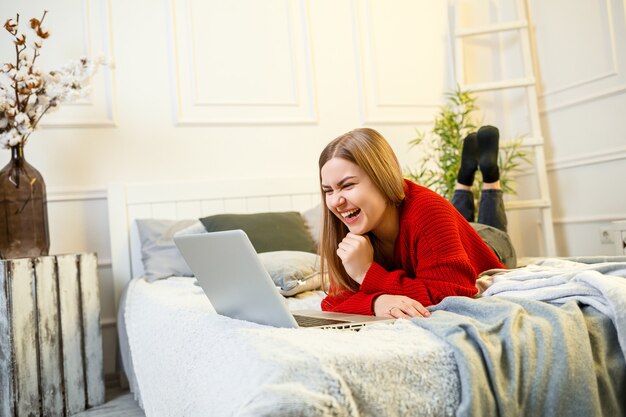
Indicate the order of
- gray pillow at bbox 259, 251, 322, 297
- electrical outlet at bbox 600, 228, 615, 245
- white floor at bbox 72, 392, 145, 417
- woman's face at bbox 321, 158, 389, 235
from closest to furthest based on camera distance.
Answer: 1. woman's face at bbox 321, 158, 389, 235
2. gray pillow at bbox 259, 251, 322, 297
3. white floor at bbox 72, 392, 145, 417
4. electrical outlet at bbox 600, 228, 615, 245

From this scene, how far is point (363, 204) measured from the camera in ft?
5.19

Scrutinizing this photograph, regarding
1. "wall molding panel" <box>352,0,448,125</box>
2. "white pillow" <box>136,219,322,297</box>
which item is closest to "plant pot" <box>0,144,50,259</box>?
"white pillow" <box>136,219,322,297</box>

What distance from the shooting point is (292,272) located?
2.21 m

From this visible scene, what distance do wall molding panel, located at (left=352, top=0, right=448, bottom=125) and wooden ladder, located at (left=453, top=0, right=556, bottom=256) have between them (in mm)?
147

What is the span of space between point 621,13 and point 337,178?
2.09 metres

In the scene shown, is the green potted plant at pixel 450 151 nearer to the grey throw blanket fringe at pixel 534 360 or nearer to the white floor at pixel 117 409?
the white floor at pixel 117 409

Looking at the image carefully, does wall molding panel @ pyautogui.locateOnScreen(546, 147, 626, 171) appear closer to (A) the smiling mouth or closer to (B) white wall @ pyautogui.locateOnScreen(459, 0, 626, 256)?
(B) white wall @ pyautogui.locateOnScreen(459, 0, 626, 256)

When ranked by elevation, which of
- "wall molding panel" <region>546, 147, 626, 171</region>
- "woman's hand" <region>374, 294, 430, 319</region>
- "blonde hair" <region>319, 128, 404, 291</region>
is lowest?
"woman's hand" <region>374, 294, 430, 319</region>

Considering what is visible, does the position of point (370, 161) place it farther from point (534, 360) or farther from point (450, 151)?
point (450, 151)

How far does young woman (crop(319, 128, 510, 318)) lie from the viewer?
1492 mm

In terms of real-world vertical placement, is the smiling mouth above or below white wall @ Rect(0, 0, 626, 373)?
below

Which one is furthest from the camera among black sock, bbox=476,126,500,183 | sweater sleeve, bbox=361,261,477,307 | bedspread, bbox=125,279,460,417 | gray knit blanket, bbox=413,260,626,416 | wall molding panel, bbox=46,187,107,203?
wall molding panel, bbox=46,187,107,203

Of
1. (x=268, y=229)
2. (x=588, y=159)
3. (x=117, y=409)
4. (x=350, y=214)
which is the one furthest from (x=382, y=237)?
(x=588, y=159)

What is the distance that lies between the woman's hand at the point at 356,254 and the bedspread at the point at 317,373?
0.38m
